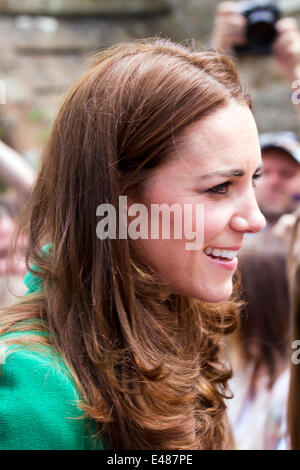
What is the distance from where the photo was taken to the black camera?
1962mm

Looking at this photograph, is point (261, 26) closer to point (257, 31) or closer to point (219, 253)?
point (257, 31)

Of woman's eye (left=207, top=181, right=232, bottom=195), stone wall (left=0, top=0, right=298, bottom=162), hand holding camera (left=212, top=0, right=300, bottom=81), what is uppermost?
stone wall (left=0, top=0, right=298, bottom=162)

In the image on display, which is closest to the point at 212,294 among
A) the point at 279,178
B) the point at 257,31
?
the point at 257,31

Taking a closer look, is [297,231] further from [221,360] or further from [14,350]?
[14,350]

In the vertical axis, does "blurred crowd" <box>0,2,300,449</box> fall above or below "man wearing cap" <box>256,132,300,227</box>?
below

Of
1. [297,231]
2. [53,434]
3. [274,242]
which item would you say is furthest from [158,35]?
[274,242]

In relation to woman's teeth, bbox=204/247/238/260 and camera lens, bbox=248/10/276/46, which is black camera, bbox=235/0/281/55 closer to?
camera lens, bbox=248/10/276/46

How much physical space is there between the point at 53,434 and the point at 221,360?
52cm

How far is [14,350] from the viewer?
33.5 inches

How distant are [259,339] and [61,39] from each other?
539cm

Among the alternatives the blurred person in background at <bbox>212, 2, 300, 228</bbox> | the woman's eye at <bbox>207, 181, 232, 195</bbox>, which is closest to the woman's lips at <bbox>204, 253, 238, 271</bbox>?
the woman's eye at <bbox>207, 181, 232, 195</bbox>

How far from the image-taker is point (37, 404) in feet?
2.73

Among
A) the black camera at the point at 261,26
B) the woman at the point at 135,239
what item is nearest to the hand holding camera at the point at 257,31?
the black camera at the point at 261,26

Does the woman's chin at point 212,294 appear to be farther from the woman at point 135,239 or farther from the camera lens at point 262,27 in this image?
the camera lens at point 262,27
